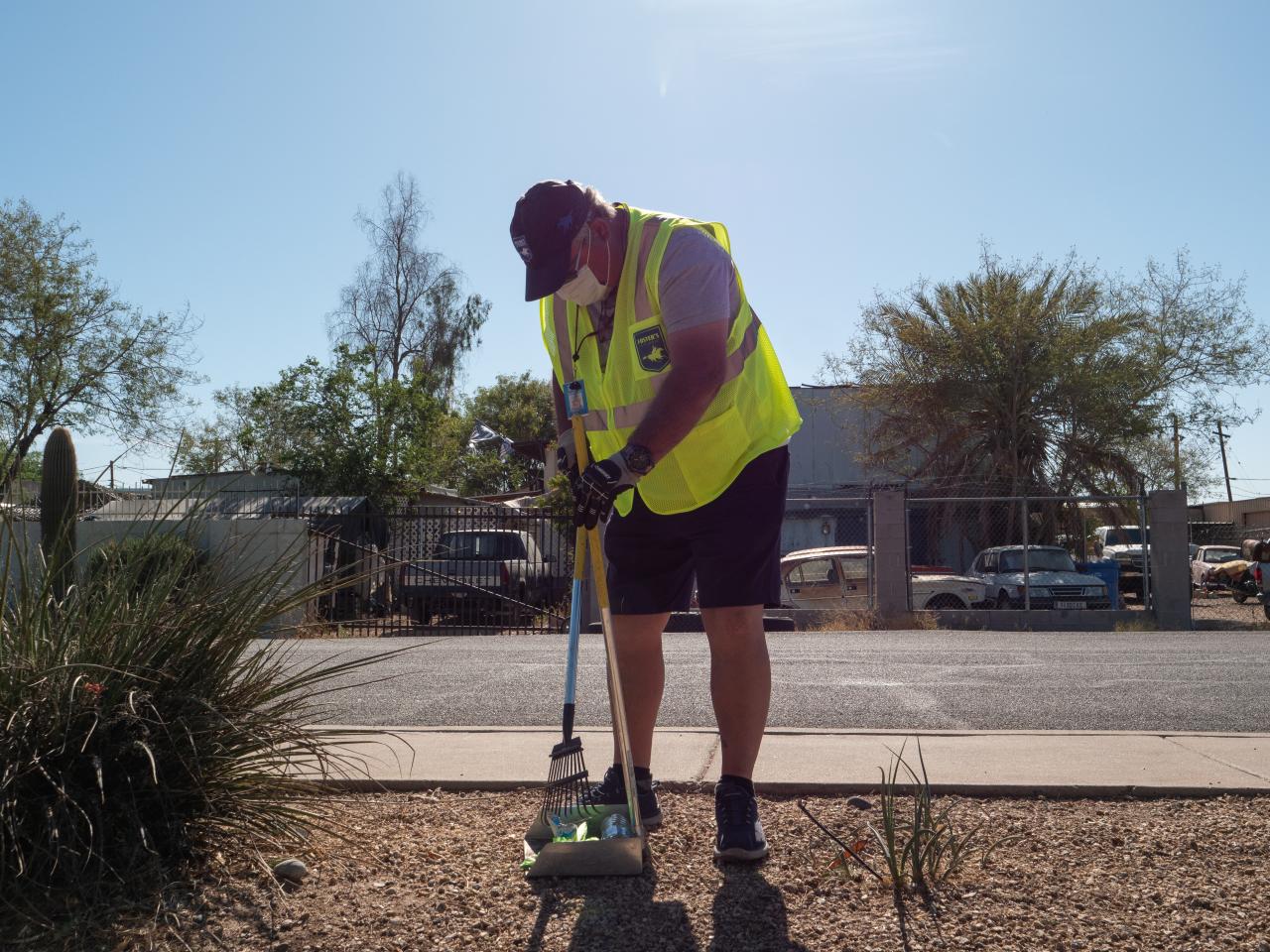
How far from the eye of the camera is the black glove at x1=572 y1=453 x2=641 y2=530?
8.94 ft

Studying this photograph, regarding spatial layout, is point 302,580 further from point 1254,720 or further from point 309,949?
point 1254,720

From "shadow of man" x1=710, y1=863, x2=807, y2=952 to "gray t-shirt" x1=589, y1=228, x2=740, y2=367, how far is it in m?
1.36

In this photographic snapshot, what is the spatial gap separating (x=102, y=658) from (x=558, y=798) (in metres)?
1.15

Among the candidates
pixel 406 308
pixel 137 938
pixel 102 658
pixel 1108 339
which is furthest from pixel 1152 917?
pixel 406 308

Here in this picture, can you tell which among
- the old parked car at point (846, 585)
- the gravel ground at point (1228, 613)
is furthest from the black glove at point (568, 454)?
the gravel ground at point (1228, 613)

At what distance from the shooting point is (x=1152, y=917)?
2.32 metres

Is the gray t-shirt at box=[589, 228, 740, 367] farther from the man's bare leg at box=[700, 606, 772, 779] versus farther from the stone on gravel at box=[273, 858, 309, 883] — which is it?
the stone on gravel at box=[273, 858, 309, 883]

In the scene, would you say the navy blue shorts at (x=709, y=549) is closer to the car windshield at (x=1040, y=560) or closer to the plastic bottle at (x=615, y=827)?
the plastic bottle at (x=615, y=827)

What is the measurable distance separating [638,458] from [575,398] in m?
0.43

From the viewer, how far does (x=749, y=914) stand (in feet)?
7.75

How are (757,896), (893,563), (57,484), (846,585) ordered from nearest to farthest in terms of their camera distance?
1. (757,896)
2. (57,484)
3. (893,563)
4. (846,585)

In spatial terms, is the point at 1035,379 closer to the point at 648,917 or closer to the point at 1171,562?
the point at 1171,562

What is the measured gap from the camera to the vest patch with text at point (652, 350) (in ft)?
9.70

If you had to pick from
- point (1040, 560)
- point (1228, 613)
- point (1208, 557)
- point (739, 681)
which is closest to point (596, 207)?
point (739, 681)
